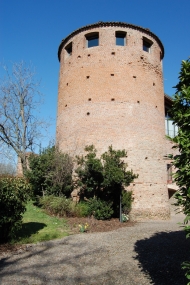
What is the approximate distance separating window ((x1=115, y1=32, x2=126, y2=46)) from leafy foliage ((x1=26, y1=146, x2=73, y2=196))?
26.9 feet

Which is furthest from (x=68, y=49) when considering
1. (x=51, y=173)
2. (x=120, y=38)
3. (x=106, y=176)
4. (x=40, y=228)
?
(x=40, y=228)

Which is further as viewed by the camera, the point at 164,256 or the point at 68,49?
the point at 68,49

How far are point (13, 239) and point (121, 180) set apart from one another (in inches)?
226

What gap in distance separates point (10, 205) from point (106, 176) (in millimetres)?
5470

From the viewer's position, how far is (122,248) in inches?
272

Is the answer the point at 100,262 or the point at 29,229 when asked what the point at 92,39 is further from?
the point at 100,262

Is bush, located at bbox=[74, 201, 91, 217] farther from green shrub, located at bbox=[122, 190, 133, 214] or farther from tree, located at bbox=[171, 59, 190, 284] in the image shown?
tree, located at bbox=[171, 59, 190, 284]

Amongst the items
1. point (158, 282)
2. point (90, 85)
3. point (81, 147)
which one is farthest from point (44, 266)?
point (90, 85)

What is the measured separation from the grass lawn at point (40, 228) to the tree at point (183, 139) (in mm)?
5332

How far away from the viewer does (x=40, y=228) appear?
907 cm

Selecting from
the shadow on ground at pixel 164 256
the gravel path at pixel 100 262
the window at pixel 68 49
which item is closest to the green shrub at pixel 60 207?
the gravel path at pixel 100 262

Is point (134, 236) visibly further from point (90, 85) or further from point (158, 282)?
point (90, 85)

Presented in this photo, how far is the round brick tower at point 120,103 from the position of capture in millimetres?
13828

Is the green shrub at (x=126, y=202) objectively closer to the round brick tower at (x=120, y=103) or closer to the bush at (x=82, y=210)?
the round brick tower at (x=120, y=103)
